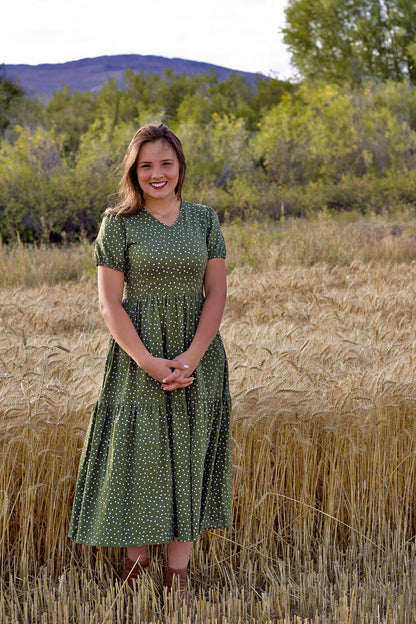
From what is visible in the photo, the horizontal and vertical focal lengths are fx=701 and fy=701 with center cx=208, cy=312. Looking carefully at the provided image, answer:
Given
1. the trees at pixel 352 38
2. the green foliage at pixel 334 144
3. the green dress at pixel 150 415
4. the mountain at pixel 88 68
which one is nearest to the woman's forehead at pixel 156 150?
the green dress at pixel 150 415

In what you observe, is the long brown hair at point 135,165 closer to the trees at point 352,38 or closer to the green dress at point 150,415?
the green dress at point 150,415

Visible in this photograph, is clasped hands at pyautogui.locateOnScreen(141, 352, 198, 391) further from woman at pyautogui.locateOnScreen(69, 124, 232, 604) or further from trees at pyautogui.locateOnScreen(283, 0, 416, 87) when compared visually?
trees at pyautogui.locateOnScreen(283, 0, 416, 87)

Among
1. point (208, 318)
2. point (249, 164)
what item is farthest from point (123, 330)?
point (249, 164)

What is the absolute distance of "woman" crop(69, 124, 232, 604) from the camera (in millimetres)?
2404

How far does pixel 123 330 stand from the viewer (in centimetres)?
237

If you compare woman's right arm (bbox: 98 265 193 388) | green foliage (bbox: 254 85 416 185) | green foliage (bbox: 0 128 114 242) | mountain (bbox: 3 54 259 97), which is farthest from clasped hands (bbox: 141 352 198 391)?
mountain (bbox: 3 54 259 97)

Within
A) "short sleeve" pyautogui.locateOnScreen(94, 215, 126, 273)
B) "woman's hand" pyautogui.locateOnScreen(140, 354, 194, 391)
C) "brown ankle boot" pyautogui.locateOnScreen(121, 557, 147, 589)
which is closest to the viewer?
"woman's hand" pyautogui.locateOnScreen(140, 354, 194, 391)

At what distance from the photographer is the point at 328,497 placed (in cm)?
317

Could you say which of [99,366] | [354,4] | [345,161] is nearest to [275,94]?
[354,4]

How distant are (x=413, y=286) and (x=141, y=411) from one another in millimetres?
4111

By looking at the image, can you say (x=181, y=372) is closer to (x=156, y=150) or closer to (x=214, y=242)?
(x=214, y=242)

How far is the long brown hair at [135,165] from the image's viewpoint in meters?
2.47

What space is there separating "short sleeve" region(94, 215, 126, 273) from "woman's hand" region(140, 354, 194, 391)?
37 cm

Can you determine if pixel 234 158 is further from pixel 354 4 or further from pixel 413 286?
pixel 354 4
